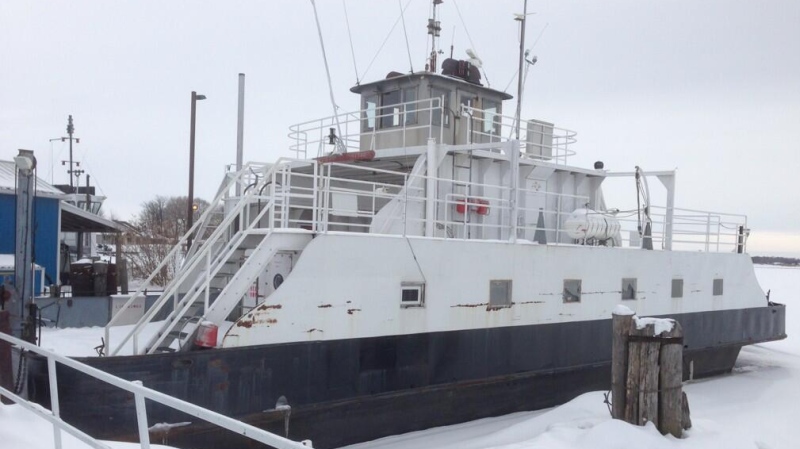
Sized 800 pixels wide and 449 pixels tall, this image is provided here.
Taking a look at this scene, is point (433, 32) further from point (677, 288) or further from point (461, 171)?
point (677, 288)

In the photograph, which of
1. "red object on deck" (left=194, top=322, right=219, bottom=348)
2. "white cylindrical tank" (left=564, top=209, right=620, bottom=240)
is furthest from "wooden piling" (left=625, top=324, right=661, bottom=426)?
"red object on deck" (left=194, top=322, right=219, bottom=348)

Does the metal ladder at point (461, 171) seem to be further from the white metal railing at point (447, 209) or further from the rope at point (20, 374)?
the rope at point (20, 374)

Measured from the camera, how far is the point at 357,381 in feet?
29.5

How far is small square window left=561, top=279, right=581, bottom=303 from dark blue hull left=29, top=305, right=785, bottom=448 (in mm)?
452

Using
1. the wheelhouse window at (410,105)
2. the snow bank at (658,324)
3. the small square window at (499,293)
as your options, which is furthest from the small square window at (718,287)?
the snow bank at (658,324)

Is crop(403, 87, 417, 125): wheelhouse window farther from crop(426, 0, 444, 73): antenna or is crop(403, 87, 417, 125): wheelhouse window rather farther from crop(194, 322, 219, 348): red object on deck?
crop(194, 322, 219, 348): red object on deck

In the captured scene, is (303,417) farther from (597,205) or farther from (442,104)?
(597,205)

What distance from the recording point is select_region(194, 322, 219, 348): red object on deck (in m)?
7.86

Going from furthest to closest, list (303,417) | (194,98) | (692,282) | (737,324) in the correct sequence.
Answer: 1. (194,98)
2. (737,324)
3. (692,282)
4. (303,417)

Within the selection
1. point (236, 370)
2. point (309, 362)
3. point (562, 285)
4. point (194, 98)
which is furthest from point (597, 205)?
point (194, 98)

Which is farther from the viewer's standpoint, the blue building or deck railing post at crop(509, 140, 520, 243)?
the blue building

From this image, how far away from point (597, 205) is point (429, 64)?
4.86 metres

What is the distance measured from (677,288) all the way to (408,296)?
698cm

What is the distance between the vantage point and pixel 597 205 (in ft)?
48.7
